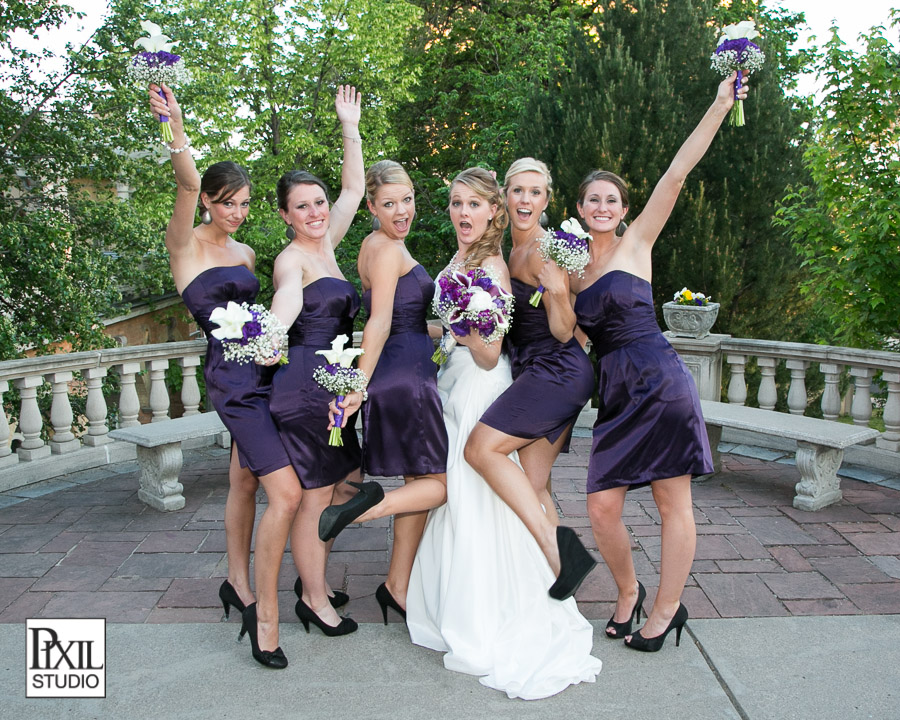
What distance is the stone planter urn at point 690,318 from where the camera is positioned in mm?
7078

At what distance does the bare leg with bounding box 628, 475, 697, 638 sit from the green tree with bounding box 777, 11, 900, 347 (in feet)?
13.4

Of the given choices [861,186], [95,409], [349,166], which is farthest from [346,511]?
[861,186]

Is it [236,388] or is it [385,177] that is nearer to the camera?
[236,388]

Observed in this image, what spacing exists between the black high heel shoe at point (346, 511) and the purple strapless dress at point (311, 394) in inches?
11.4

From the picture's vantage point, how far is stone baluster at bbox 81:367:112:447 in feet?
21.5

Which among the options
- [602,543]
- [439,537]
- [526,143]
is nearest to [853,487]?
[602,543]

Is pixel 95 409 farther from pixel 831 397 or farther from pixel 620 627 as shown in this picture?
pixel 831 397

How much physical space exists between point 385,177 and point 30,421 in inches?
166

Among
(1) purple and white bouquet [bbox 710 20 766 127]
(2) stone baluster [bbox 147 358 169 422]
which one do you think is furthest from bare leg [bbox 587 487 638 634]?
(2) stone baluster [bbox 147 358 169 422]

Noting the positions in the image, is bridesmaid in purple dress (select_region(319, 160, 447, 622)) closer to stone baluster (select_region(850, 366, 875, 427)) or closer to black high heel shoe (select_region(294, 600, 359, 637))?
black high heel shoe (select_region(294, 600, 359, 637))

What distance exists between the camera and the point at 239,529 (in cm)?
386

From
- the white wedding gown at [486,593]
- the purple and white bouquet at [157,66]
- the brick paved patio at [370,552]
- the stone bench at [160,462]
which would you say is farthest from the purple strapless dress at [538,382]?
the stone bench at [160,462]

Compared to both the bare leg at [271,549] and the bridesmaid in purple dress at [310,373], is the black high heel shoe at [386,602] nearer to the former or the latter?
the bridesmaid in purple dress at [310,373]

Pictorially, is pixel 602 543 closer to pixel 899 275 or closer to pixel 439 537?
pixel 439 537
